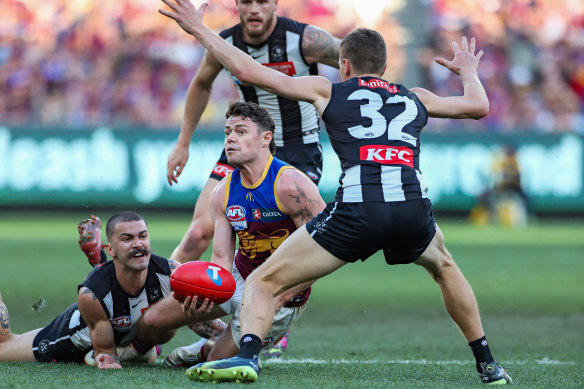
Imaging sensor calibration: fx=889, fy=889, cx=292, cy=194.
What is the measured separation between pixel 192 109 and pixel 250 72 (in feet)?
8.34

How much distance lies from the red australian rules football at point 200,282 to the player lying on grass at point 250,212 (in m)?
0.29

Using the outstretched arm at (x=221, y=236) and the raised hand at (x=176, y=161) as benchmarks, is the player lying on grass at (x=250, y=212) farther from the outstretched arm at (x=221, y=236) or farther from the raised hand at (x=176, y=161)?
the raised hand at (x=176, y=161)

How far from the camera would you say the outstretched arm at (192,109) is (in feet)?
23.6

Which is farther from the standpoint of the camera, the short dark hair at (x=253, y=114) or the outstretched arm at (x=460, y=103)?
the short dark hair at (x=253, y=114)

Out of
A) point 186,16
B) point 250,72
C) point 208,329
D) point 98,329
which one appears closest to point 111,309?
point 98,329

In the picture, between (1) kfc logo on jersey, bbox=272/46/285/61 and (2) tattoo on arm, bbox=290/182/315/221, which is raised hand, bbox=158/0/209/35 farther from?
(1) kfc logo on jersey, bbox=272/46/285/61

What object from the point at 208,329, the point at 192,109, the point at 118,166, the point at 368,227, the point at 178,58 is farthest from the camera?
the point at 178,58

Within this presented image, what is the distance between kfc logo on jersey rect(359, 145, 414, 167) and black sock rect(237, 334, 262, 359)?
1160 millimetres

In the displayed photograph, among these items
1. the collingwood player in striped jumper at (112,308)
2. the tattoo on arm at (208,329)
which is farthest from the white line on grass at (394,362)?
the collingwood player in striped jumper at (112,308)

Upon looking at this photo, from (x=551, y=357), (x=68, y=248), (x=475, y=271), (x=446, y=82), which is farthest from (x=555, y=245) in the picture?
(x=551, y=357)

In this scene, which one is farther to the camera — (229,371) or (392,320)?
(392,320)

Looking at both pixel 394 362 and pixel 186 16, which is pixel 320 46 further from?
pixel 394 362

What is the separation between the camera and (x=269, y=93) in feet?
23.6

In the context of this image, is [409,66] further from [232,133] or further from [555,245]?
[232,133]
